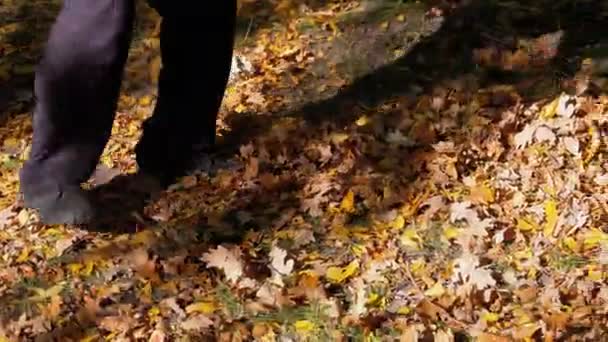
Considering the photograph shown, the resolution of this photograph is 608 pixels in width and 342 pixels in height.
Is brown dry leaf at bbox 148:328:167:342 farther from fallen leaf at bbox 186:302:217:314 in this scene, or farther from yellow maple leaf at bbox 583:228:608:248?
yellow maple leaf at bbox 583:228:608:248

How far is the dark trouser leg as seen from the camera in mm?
3799

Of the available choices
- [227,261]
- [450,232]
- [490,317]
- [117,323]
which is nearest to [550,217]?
[450,232]

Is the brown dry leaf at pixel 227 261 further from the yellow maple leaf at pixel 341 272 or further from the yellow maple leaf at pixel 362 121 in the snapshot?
the yellow maple leaf at pixel 362 121

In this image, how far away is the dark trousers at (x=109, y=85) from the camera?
339 cm

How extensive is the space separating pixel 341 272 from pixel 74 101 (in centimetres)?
113

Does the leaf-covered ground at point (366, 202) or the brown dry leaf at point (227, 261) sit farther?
the brown dry leaf at point (227, 261)

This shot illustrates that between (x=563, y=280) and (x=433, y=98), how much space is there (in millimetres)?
1492

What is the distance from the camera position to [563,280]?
11.3 feet

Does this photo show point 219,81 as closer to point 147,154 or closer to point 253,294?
point 147,154

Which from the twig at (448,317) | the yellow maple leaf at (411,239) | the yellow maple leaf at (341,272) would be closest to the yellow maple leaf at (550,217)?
the yellow maple leaf at (411,239)

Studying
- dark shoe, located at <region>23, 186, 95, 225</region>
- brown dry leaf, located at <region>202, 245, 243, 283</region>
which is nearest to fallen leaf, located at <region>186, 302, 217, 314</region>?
brown dry leaf, located at <region>202, 245, 243, 283</region>

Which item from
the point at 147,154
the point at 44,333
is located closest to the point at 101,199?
the point at 147,154

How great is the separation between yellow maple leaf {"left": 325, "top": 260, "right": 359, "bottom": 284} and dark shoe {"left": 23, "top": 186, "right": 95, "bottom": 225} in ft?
3.07

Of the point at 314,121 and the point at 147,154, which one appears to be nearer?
the point at 147,154
